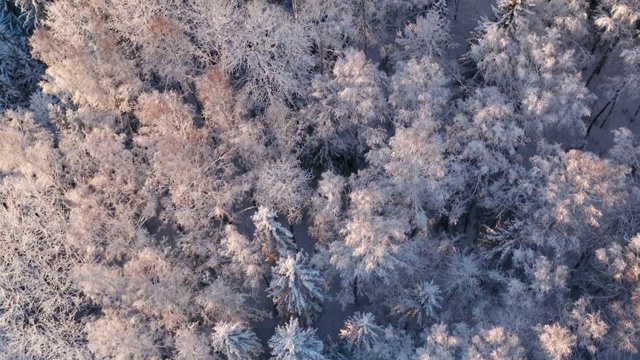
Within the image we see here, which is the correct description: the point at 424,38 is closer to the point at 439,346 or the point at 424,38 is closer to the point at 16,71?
the point at 439,346

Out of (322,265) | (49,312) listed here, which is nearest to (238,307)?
(322,265)

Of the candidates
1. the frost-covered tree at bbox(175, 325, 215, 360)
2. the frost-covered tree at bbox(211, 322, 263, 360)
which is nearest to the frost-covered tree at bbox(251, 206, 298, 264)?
the frost-covered tree at bbox(211, 322, 263, 360)

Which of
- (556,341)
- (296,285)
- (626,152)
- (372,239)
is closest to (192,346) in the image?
(296,285)

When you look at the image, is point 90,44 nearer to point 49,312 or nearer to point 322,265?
point 49,312

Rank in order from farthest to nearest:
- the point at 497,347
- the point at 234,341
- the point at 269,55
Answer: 1. the point at 269,55
2. the point at 234,341
3. the point at 497,347

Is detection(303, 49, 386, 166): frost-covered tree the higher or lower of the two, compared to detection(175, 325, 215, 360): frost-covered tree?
higher

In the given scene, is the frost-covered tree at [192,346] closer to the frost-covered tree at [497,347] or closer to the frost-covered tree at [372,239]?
the frost-covered tree at [372,239]

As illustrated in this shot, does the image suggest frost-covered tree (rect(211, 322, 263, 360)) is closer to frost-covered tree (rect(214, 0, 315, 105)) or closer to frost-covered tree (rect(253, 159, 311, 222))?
frost-covered tree (rect(253, 159, 311, 222))
